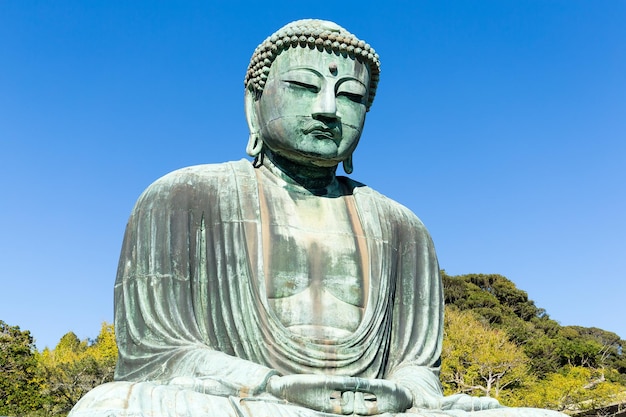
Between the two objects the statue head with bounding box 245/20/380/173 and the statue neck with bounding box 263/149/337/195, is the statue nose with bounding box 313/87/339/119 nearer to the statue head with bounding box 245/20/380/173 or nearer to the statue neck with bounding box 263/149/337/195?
the statue head with bounding box 245/20/380/173

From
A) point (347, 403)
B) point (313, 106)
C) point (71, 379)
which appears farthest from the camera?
point (71, 379)

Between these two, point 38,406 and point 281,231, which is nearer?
point 281,231

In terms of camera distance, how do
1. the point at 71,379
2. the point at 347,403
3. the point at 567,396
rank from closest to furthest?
1. the point at 347,403
2. the point at 567,396
3. the point at 71,379

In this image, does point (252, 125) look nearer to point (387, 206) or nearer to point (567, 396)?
point (387, 206)

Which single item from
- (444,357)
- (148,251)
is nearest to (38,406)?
(444,357)

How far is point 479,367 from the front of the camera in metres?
33.6

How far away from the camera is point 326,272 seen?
6.93 m

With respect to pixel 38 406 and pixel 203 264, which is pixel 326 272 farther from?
pixel 38 406

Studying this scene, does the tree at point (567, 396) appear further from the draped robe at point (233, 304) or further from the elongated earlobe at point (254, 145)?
the elongated earlobe at point (254, 145)

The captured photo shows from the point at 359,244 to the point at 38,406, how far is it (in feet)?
88.1

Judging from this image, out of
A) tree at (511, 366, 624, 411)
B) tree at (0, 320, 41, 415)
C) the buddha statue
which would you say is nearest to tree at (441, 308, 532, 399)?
tree at (511, 366, 624, 411)

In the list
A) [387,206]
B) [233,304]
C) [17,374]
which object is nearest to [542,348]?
[17,374]

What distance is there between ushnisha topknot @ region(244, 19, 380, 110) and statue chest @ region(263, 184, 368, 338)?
102 centimetres

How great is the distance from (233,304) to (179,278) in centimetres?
47
